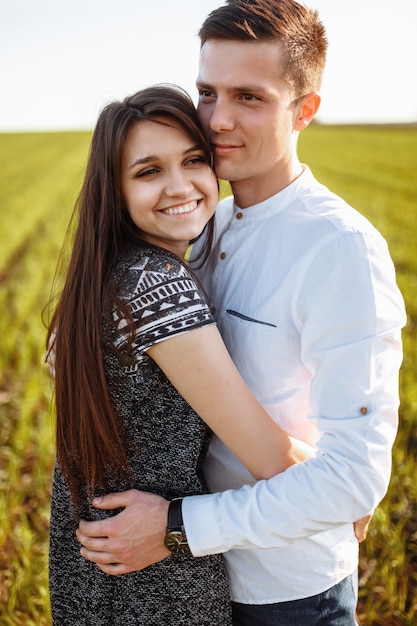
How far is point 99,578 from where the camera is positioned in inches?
64.9

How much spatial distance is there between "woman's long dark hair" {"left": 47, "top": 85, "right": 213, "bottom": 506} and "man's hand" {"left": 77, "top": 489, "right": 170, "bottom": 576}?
2.8 inches

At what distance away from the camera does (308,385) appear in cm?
163

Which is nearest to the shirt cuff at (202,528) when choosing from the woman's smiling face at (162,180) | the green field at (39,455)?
the green field at (39,455)

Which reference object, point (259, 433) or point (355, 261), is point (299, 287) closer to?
point (355, 261)

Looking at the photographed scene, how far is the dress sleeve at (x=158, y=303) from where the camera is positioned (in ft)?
4.77

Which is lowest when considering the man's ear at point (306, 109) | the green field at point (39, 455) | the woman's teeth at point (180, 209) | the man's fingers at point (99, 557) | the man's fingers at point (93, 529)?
the green field at point (39, 455)

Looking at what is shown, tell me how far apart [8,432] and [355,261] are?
335 centimetres

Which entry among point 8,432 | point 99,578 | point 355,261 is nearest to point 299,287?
point 355,261

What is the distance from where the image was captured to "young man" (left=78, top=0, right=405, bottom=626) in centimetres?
145

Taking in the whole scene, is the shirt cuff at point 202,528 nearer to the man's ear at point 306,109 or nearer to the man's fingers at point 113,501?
the man's fingers at point 113,501

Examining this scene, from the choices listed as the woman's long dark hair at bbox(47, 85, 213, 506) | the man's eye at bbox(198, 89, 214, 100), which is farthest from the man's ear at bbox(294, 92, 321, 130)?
the woman's long dark hair at bbox(47, 85, 213, 506)

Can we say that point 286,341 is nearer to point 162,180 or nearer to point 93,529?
point 162,180

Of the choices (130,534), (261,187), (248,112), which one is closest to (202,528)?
(130,534)

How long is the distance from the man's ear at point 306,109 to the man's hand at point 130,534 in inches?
45.9
